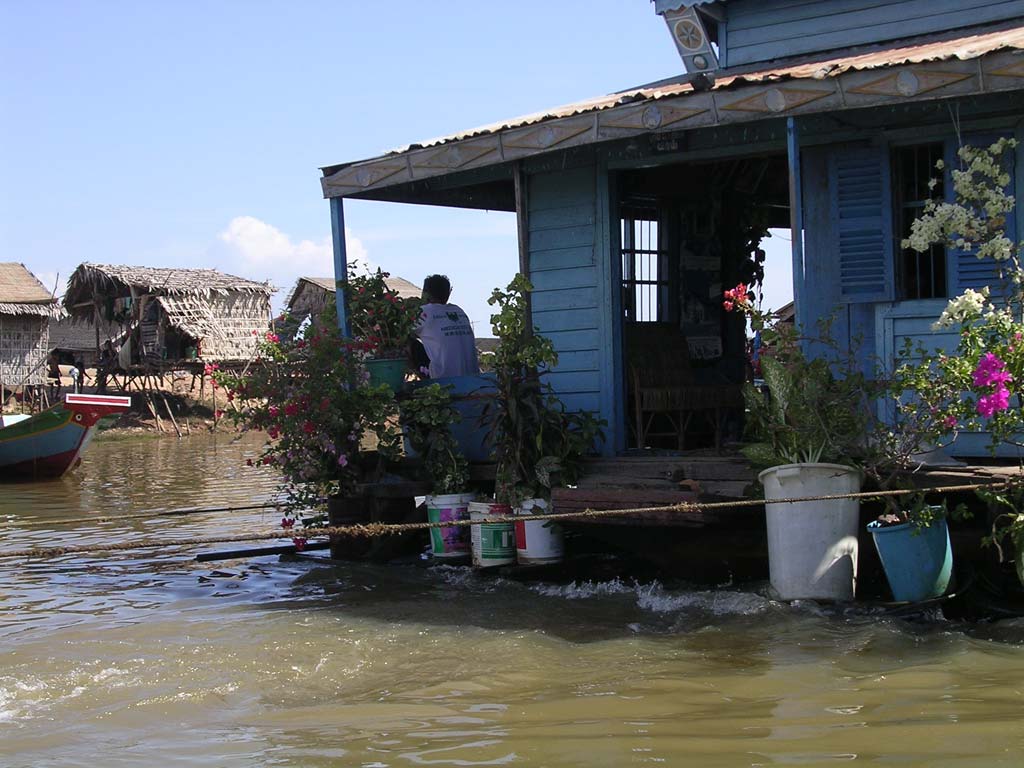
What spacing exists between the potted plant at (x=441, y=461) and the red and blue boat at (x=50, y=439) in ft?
44.1

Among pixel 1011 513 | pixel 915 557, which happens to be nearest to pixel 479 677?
pixel 915 557

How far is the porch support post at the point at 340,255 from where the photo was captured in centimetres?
1073

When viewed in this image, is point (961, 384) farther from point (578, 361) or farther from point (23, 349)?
point (23, 349)

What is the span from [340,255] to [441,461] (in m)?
2.23

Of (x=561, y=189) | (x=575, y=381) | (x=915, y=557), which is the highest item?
(x=561, y=189)

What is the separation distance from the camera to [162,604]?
31.3 feet

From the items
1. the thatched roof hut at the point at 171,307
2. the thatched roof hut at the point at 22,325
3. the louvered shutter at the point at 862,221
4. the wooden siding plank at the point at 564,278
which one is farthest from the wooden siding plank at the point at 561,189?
the thatched roof hut at the point at 22,325

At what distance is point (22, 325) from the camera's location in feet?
102

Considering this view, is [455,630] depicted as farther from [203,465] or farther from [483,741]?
[203,465]

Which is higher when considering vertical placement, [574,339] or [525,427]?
[574,339]

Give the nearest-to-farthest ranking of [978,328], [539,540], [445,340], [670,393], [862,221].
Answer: [978,328]
[862,221]
[539,540]
[670,393]
[445,340]

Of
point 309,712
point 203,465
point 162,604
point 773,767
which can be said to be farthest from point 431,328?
point 203,465

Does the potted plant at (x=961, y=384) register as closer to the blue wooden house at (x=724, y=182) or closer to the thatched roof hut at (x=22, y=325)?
the blue wooden house at (x=724, y=182)

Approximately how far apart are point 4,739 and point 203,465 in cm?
1786
